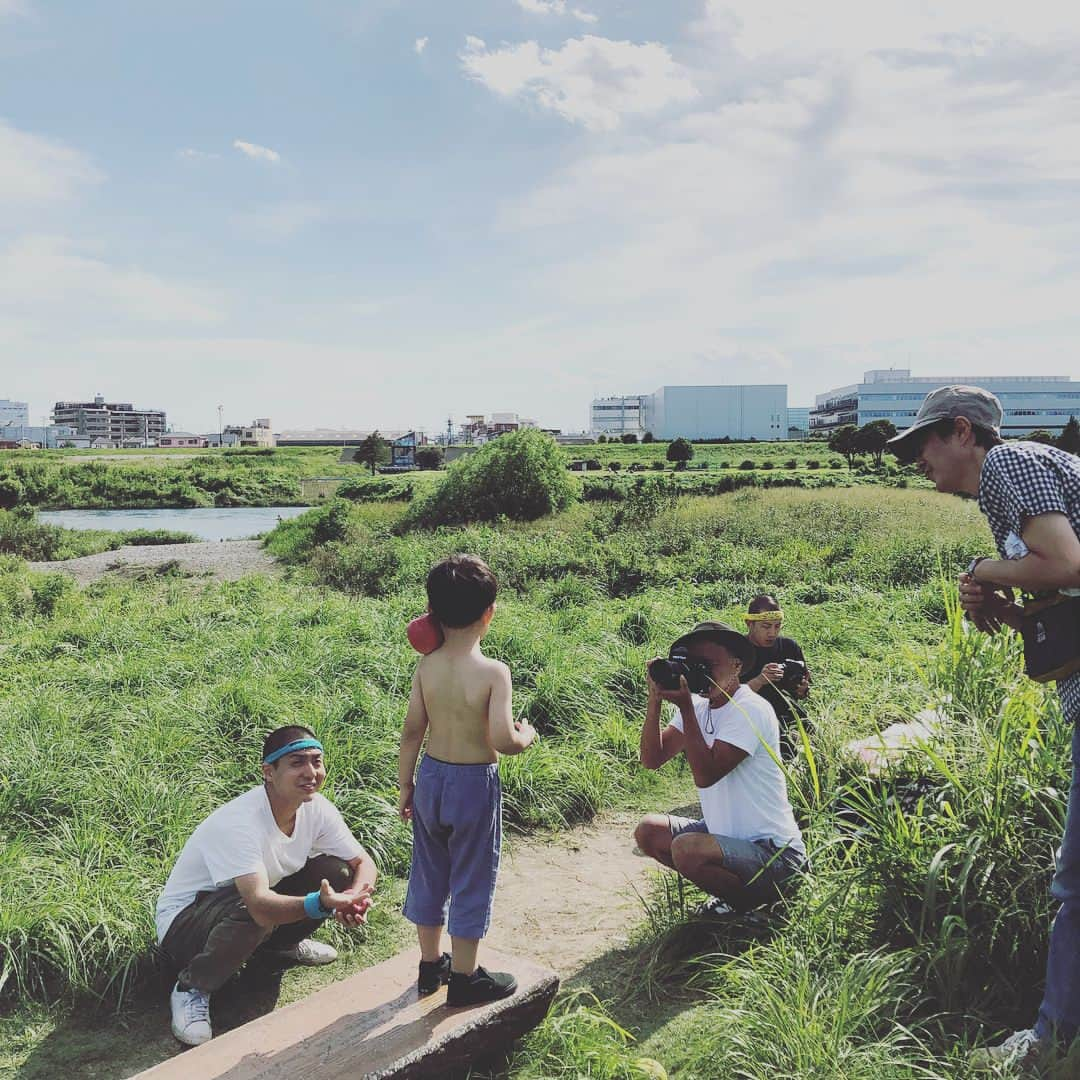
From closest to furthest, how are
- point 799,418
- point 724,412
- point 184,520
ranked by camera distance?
1. point 184,520
2. point 724,412
3. point 799,418

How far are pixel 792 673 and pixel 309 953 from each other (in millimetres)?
2604

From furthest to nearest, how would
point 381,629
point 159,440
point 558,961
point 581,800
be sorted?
point 159,440
point 381,629
point 581,800
point 558,961

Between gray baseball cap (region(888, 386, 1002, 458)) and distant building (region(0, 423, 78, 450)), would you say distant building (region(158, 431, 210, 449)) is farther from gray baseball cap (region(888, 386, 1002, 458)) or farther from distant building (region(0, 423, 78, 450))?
gray baseball cap (region(888, 386, 1002, 458))

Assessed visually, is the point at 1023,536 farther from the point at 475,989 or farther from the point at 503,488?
the point at 503,488

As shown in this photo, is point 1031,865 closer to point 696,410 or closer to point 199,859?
point 199,859

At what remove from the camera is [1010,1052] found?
86.6 inches

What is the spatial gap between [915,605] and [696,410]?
107m

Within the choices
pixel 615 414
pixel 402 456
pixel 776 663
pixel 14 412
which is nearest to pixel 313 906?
pixel 776 663

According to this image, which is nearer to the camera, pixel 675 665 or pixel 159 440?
pixel 675 665

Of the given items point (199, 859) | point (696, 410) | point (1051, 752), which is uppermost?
point (696, 410)

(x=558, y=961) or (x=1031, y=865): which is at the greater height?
(x=1031, y=865)

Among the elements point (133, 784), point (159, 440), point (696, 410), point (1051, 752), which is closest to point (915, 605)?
point (1051, 752)

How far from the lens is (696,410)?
114 m

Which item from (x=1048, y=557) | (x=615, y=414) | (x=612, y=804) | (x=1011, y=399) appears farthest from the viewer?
(x=615, y=414)
